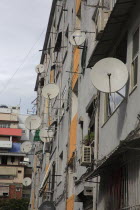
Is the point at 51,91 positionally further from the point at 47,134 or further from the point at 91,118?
the point at 91,118

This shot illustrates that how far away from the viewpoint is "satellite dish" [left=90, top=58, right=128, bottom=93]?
9969mm

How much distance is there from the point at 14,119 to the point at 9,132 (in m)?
3.61

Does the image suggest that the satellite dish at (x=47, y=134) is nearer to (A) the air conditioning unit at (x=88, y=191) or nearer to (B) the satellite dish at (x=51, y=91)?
(B) the satellite dish at (x=51, y=91)

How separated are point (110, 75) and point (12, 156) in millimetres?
67722

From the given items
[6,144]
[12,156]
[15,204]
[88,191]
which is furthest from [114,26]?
[6,144]

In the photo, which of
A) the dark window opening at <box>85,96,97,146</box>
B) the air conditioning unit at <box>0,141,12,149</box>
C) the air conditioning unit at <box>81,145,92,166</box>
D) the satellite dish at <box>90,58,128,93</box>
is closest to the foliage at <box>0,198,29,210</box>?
the air conditioning unit at <box>0,141,12,149</box>

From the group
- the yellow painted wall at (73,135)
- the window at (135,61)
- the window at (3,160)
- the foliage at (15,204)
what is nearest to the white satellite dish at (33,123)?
the yellow painted wall at (73,135)

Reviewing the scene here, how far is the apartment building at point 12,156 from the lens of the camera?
72.1m

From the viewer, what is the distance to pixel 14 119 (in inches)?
3319

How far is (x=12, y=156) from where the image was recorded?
76500 mm

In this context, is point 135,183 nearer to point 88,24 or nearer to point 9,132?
point 88,24

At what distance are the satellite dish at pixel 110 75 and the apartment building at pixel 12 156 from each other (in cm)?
5478

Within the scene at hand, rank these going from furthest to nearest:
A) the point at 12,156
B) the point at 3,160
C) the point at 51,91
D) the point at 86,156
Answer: the point at 3,160
the point at 12,156
the point at 51,91
the point at 86,156

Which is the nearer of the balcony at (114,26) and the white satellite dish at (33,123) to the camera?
the balcony at (114,26)
